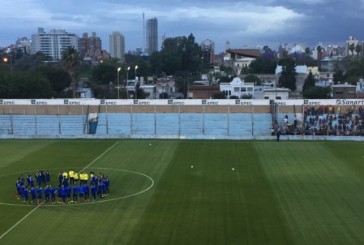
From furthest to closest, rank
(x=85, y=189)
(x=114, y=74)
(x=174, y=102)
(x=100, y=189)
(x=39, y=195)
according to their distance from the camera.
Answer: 1. (x=114, y=74)
2. (x=174, y=102)
3. (x=100, y=189)
4. (x=85, y=189)
5. (x=39, y=195)

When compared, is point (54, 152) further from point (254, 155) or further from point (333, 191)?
point (333, 191)

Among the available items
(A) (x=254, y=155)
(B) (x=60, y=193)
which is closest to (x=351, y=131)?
(A) (x=254, y=155)

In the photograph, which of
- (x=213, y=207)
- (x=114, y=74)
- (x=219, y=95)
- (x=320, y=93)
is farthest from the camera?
(x=114, y=74)

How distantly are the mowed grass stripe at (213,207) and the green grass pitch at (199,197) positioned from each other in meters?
0.04

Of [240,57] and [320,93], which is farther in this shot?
[240,57]

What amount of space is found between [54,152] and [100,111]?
45.0 feet

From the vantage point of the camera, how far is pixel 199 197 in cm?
2489

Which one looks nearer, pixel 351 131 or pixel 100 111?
pixel 351 131

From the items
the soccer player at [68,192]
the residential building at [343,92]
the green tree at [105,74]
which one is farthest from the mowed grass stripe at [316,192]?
the green tree at [105,74]

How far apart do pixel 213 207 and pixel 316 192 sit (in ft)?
20.8

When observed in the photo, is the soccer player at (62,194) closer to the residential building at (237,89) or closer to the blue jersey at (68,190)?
the blue jersey at (68,190)

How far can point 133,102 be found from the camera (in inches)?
2028

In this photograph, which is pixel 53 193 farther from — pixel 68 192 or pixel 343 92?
pixel 343 92

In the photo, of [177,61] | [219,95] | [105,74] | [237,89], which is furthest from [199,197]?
[177,61]
